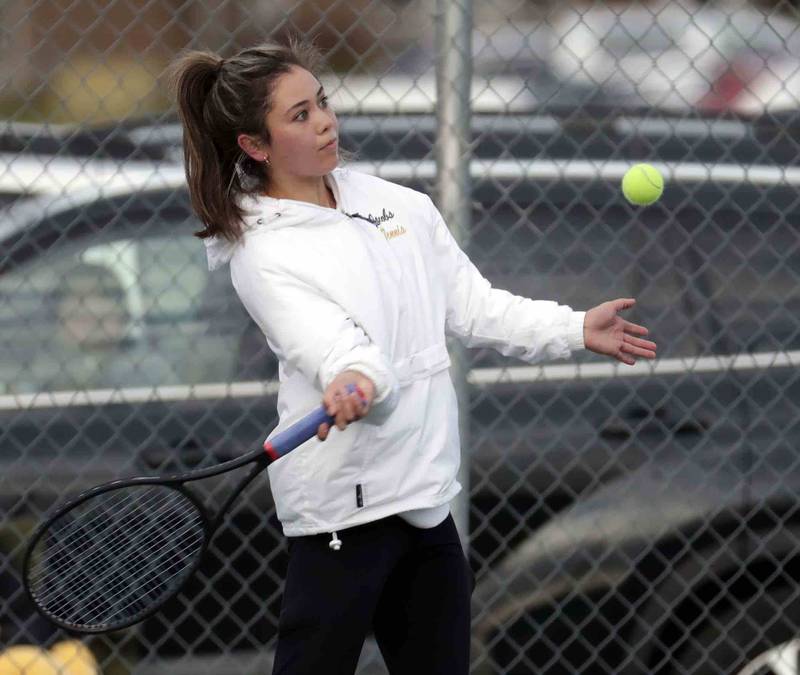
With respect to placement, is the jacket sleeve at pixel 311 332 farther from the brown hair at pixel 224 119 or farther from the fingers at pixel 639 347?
the fingers at pixel 639 347

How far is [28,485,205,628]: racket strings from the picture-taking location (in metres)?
2.72

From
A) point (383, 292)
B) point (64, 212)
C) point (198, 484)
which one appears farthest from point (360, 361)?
point (64, 212)

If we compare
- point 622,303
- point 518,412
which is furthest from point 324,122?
point 518,412

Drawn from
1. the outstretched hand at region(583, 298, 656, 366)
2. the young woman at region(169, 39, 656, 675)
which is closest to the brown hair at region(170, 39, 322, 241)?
the young woman at region(169, 39, 656, 675)

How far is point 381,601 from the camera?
269cm

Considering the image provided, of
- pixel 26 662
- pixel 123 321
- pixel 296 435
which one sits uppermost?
pixel 296 435

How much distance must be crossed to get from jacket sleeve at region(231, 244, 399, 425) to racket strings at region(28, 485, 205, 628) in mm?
447

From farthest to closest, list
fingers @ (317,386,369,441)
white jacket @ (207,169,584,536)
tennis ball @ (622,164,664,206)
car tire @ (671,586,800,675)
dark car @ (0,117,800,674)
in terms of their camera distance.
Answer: car tire @ (671,586,800,675)
dark car @ (0,117,800,674)
tennis ball @ (622,164,664,206)
white jacket @ (207,169,584,536)
fingers @ (317,386,369,441)

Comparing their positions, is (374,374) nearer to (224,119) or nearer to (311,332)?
(311,332)

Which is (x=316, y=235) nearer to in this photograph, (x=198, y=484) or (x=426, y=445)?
(x=426, y=445)

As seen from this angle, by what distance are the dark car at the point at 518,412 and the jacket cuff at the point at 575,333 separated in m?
0.87

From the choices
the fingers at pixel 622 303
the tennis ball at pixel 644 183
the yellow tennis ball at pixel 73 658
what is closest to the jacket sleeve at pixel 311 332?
the fingers at pixel 622 303

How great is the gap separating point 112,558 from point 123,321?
94 centimetres

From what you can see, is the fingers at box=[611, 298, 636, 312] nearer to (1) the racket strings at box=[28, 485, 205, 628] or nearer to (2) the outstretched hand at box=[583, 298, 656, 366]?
(2) the outstretched hand at box=[583, 298, 656, 366]
